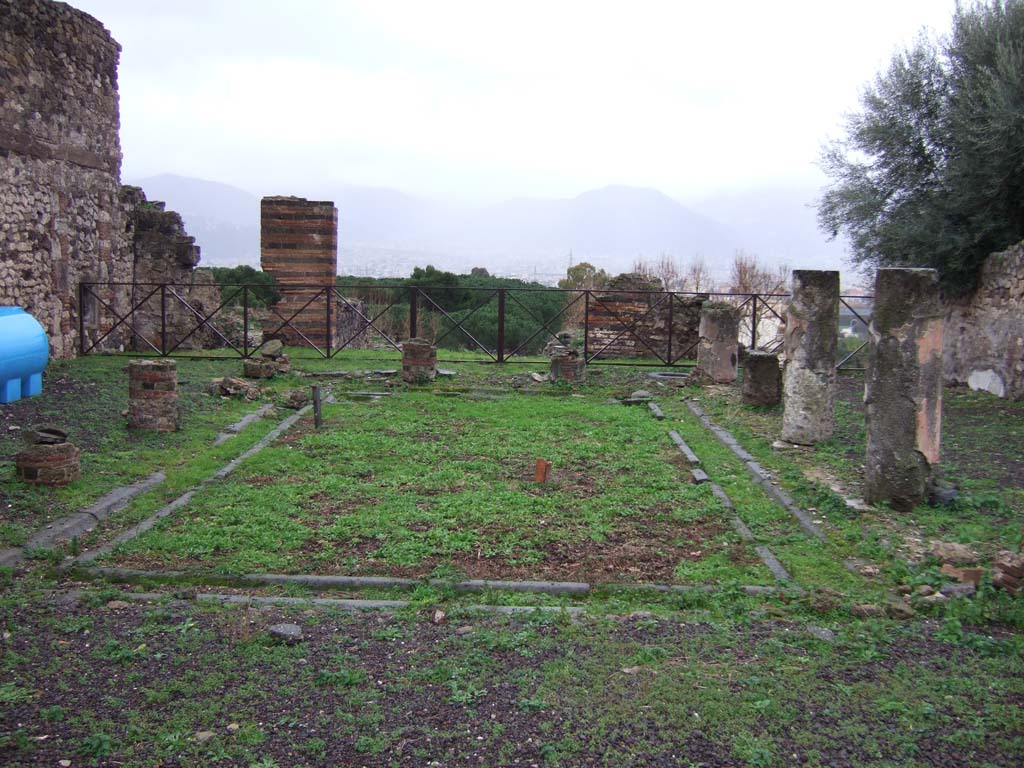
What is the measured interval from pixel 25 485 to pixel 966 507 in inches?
280

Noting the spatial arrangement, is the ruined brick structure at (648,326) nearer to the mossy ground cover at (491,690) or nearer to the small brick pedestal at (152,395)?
the small brick pedestal at (152,395)

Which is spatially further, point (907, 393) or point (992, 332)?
point (992, 332)

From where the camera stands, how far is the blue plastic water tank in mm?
8586

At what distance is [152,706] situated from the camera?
367cm

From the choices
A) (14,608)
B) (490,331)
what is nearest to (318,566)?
(14,608)

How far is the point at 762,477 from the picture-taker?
7742 mm

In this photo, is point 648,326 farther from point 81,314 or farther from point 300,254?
point 81,314

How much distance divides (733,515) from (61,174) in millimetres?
11946

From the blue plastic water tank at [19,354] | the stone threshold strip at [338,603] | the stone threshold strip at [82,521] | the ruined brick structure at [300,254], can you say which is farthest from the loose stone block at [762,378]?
the ruined brick structure at [300,254]

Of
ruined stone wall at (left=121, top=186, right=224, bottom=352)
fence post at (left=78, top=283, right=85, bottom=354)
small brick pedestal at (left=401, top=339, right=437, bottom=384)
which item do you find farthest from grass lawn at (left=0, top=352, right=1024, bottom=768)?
ruined stone wall at (left=121, top=186, right=224, bottom=352)

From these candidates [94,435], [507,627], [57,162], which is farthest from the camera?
[57,162]

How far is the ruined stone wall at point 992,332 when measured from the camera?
1194 centimetres

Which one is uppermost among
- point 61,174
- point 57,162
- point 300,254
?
point 57,162

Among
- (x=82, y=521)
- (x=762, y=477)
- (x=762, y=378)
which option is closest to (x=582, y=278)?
(x=762, y=378)
